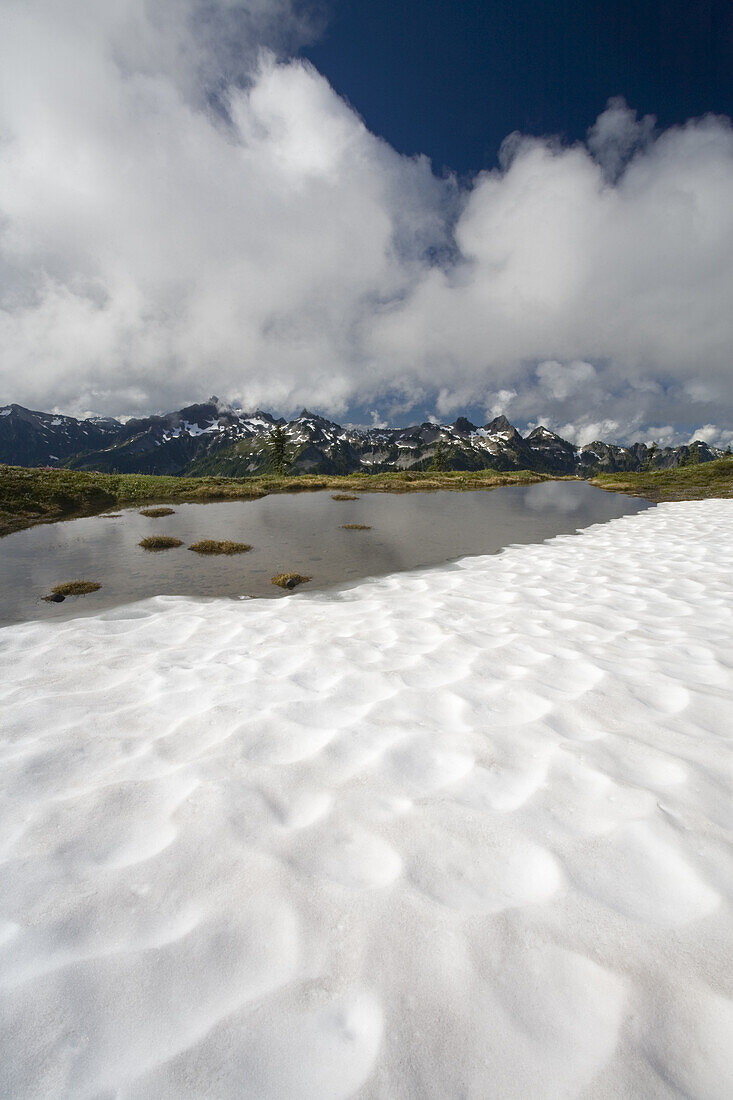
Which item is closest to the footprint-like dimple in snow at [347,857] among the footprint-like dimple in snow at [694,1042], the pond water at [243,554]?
the footprint-like dimple in snow at [694,1042]

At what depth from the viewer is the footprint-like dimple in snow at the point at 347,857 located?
8.14ft

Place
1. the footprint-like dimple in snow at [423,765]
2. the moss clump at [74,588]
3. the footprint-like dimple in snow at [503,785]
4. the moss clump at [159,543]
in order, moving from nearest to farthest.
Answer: the footprint-like dimple in snow at [503,785] < the footprint-like dimple in snow at [423,765] < the moss clump at [74,588] < the moss clump at [159,543]

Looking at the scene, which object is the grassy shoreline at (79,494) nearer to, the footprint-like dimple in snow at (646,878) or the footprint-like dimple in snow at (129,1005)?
the footprint-like dimple in snow at (129,1005)

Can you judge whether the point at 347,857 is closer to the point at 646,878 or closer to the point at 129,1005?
the point at 129,1005

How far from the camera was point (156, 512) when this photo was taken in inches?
948

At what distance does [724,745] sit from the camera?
12.0ft

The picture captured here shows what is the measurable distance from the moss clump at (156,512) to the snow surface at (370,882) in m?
19.2

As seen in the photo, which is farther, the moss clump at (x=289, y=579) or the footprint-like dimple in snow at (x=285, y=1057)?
the moss clump at (x=289, y=579)

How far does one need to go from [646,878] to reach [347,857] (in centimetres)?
169

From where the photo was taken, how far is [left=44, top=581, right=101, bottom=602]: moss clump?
10.5m

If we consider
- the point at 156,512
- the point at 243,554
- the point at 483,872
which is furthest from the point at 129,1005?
the point at 156,512

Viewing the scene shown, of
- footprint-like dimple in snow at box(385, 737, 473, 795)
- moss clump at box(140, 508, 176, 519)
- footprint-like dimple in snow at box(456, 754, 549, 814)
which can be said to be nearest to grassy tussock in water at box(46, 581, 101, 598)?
footprint-like dimple in snow at box(385, 737, 473, 795)

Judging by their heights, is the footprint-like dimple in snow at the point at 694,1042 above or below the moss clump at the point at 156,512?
above

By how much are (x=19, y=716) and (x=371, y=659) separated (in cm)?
382
